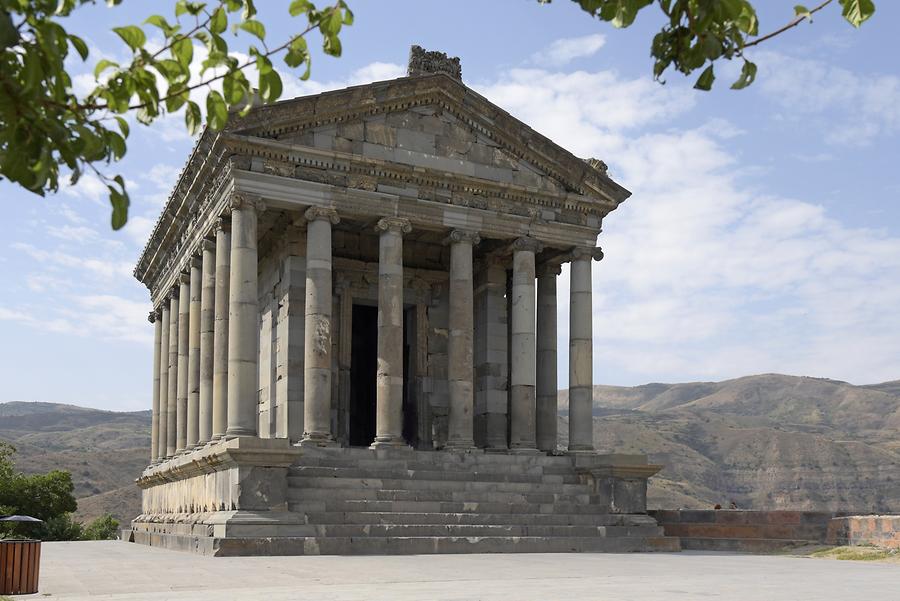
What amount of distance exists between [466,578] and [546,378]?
47.7 feet

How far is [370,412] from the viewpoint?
29.9m

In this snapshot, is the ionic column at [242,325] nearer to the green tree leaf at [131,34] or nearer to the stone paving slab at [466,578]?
the stone paving slab at [466,578]

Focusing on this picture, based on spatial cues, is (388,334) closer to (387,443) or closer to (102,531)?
(387,443)

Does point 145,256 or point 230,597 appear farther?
point 145,256

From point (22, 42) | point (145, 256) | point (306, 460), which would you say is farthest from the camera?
point (145, 256)

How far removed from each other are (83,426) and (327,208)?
12925cm

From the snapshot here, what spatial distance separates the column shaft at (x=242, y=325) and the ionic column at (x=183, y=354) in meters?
6.82

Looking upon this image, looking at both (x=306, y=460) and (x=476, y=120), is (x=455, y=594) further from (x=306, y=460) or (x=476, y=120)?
(x=476, y=120)

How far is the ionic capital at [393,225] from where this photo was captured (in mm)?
23484

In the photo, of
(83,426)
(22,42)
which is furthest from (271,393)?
(83,426)

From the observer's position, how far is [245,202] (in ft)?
72.0

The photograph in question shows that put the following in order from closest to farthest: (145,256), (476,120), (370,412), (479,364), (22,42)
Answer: (22,42) → (476,120) → (479,364) → (370,412) → (145,256)

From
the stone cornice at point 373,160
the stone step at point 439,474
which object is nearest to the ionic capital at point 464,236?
the stone cornice at point 373,160

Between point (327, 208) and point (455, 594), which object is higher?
point (327, 208)
